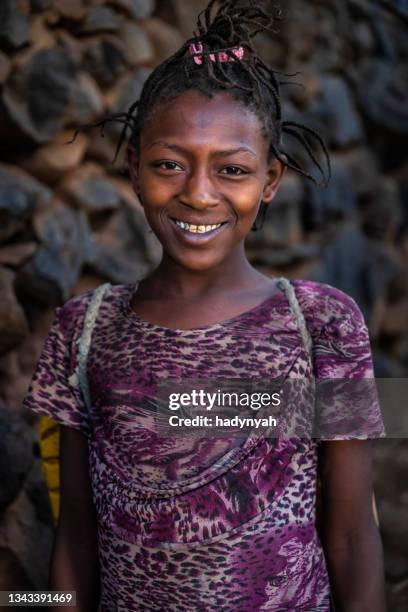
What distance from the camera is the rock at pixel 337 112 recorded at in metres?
3.93

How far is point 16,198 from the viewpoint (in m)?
2.17

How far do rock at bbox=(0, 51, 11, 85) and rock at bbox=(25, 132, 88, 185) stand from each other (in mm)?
261

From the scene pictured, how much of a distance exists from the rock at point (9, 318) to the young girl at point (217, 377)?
1.58 feet

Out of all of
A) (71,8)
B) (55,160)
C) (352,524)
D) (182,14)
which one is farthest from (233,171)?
(182,14)

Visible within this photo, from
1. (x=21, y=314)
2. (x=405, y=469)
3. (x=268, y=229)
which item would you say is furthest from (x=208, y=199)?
(x=268, y=229)

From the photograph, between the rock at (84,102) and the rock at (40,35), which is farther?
the rock at (84,102)

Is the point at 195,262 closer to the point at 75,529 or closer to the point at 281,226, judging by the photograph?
the point at 75,529

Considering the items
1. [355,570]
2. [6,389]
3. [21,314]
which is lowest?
[355,570]

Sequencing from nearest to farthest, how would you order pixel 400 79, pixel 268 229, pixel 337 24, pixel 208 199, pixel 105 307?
pixel 208 199, pixel 105 307, pixel 268 229, pixel 337 24, pixel 400 79

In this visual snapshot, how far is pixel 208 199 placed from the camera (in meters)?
1.50

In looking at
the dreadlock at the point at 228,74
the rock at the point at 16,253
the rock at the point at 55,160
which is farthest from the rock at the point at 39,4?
the dreadlock at the point at 228,74

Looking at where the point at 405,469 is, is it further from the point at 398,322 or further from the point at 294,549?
the point at 398,322

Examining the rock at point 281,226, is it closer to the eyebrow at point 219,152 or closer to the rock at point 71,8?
the rock at point 71,8

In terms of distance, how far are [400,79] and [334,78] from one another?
20.2 inches
